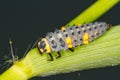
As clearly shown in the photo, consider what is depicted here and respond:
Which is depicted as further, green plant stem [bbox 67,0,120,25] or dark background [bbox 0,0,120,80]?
dark background [bbox 0,0,120,80]

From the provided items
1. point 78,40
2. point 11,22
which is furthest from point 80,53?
point 11,22

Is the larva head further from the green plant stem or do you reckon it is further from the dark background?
the dark background

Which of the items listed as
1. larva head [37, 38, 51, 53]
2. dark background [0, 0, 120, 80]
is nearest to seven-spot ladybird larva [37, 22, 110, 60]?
larva head [37, 38, 51, 53]

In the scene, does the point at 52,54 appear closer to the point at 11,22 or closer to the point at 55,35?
the point at 55,35

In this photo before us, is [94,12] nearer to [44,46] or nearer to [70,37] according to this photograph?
[70,37]

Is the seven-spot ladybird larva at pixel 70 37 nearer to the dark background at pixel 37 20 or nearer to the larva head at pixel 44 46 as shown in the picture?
the larva head at pixel 44 46

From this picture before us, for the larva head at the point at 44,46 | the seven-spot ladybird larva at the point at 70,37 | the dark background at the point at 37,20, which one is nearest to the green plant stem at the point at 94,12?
the seven-spot ladybird larva at the point at 70,37
